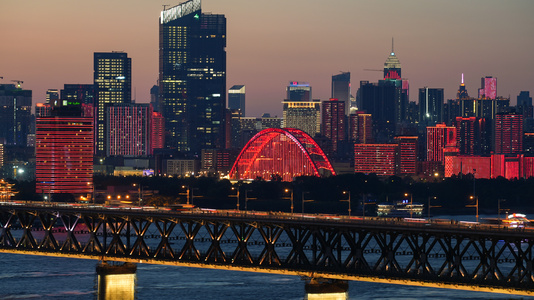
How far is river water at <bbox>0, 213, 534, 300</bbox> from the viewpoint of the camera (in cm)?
12812

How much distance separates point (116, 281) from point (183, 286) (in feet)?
83.0

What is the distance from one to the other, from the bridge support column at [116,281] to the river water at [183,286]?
39.9 feet

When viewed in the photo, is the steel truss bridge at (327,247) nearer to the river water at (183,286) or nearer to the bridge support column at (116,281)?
the bridge support column at (116,281)

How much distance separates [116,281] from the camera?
111438mm

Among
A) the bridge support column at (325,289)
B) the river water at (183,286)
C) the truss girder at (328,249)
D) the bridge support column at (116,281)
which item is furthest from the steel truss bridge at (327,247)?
the river water at (183,286)

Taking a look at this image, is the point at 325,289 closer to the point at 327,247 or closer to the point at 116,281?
the point at 327,247

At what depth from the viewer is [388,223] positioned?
95.9 meters

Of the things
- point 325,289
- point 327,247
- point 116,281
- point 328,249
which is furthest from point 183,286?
point 325,289

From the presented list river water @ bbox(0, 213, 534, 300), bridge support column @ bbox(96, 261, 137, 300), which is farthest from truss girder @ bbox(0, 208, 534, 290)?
river water @ bbox(0, 213, 534, 300)

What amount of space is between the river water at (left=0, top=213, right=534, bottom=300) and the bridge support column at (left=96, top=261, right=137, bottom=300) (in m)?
12.2

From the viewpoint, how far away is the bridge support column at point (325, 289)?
9594 cm

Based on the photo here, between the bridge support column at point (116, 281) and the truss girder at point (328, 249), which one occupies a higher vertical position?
the truss girder at point (328, 249)

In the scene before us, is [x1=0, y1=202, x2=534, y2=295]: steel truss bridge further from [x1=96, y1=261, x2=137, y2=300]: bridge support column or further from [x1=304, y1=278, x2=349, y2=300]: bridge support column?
[x1=96, y1=261, x2=137, y2=300]: bridge support column

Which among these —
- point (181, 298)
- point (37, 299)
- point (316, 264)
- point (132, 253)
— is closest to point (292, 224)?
point (316, 264)
